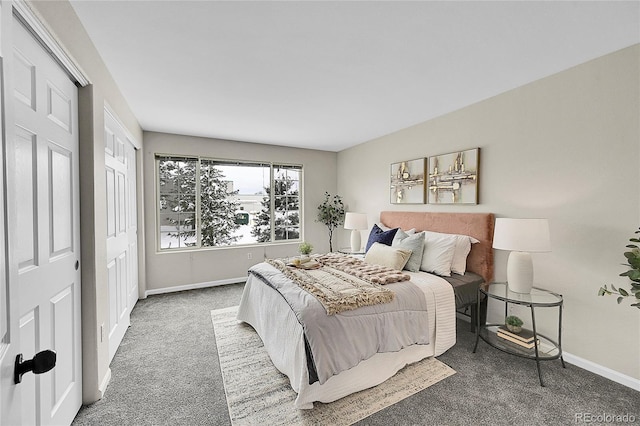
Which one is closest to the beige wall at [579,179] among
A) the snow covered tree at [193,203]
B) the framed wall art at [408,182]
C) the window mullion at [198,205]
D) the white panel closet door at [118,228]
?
the framed wall art at [408,182]

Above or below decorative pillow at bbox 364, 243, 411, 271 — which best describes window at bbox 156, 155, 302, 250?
above

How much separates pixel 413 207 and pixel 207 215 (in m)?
3.32

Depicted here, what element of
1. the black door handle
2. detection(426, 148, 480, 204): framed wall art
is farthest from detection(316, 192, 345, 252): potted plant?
the black door handle

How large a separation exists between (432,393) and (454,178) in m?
2.30

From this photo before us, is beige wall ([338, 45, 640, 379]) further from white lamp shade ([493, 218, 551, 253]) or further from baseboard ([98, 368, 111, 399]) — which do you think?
baseboard ([98, 368, 111, 399])

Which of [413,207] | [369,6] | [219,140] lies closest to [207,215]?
[219,140]

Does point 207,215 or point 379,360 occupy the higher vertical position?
point 207,215

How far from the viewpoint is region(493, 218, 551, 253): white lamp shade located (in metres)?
2.21

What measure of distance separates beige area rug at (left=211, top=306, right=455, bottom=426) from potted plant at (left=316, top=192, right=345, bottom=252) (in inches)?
119

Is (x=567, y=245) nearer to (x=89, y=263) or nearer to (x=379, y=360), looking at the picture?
(x=379, y=360)

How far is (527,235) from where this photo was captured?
7.36ft

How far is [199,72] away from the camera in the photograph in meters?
2.38

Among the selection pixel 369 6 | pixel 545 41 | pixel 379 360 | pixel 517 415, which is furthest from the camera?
pixel 379 360

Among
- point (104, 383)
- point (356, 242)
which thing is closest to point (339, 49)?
point (356, 242)
